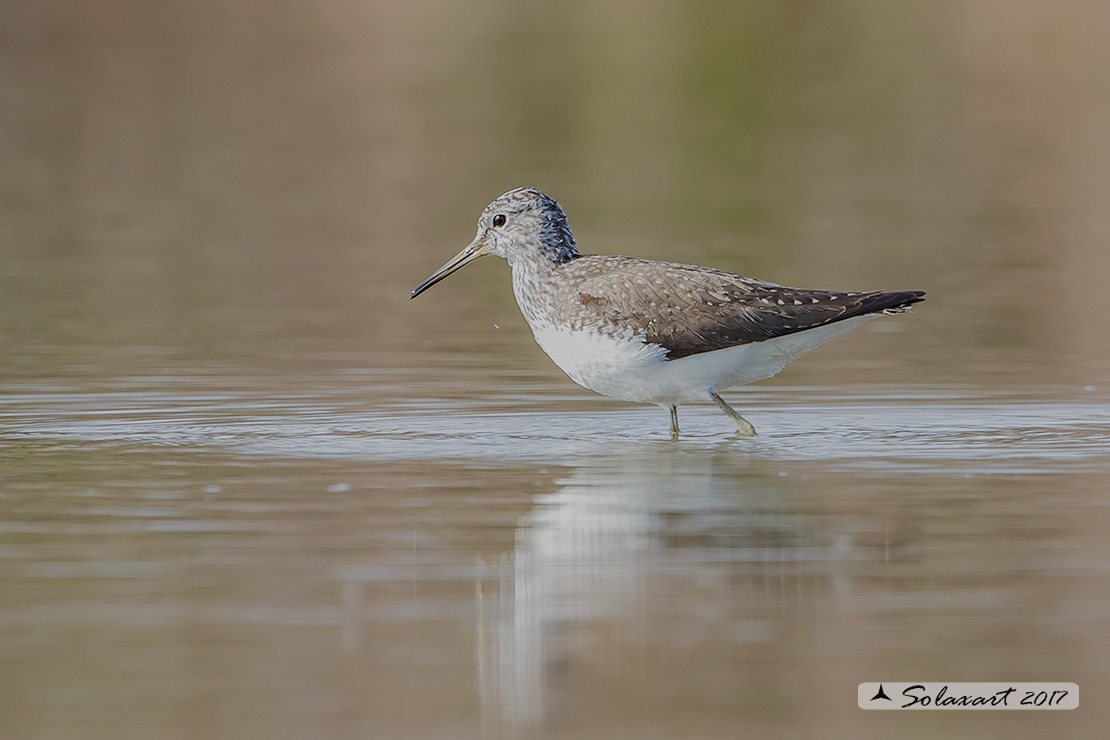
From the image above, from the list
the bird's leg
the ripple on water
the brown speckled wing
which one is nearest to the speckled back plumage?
the brown speckled wing

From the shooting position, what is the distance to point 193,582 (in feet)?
25.7

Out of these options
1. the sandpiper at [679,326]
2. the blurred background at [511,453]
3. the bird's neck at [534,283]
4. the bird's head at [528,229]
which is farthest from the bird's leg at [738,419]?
the bird's head at [528,229]

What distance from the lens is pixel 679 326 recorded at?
11180mm

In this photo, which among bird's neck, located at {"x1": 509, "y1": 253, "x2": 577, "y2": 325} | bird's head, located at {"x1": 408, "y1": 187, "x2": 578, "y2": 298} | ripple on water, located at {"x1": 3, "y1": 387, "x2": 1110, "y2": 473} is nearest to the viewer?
ripple on water, located at {"x1": 3, "y1": 387, "x2": 1110, "y2": 473}

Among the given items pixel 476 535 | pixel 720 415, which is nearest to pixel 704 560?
pixel 476 535

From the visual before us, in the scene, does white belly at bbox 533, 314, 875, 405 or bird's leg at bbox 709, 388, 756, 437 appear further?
bird's leg at bbox 709, 388, 756, 437

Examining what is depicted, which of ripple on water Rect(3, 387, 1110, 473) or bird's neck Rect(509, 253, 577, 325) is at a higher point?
bird's neck Rect(509, 253, 577, 325)

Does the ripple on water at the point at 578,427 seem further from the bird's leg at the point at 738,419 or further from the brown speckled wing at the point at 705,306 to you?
the brown speckled wing at the point at 705,306

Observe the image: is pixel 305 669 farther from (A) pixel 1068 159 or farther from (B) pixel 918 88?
(B) pixel 918 88

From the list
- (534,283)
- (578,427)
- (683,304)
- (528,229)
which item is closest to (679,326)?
(683,304)

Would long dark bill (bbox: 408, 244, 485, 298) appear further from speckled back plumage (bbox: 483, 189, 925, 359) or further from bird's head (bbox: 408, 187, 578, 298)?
speckled back plumage (bbox: 483, 189, 925, 359)

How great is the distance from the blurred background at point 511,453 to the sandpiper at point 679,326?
1.29 feet

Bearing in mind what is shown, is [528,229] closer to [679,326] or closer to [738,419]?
[679,326]

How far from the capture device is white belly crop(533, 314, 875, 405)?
436 inches
